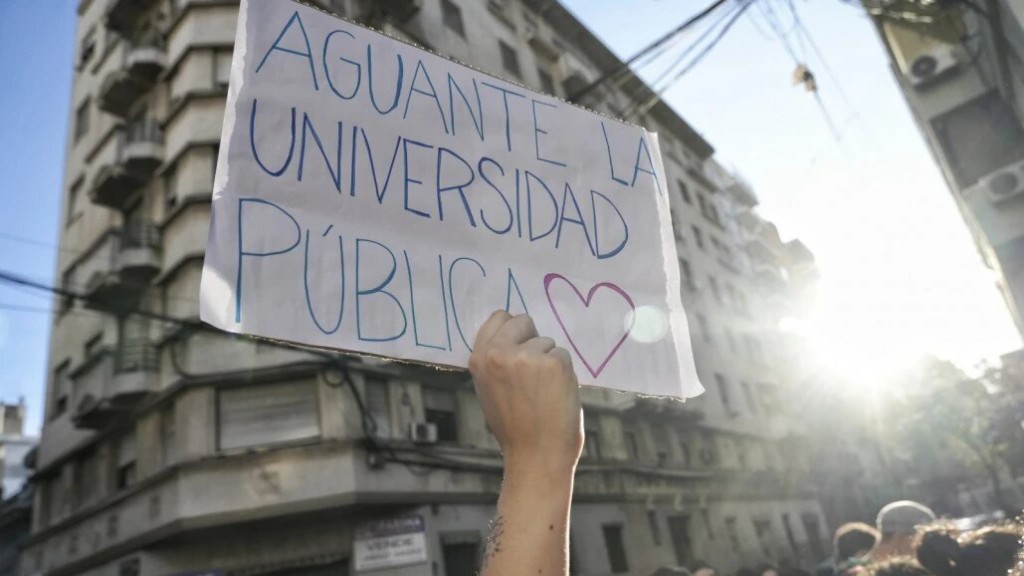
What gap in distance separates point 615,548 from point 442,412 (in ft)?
18.9

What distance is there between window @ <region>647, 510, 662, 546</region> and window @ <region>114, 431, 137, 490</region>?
12.1 metres

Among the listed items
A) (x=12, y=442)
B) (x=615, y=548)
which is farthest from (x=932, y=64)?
(x=12, y=442)

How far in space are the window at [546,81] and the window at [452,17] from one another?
3.79m

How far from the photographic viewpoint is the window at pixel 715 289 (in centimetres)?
2859

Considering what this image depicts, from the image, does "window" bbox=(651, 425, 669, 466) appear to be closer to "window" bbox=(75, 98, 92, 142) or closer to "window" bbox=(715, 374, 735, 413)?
"window" bbox=(715, 374, 735, 413)

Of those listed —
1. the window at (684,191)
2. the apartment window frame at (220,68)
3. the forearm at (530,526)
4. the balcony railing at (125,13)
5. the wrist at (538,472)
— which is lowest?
the forearm at (530,526)

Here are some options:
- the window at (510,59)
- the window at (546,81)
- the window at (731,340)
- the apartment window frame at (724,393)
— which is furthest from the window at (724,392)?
the window at (510,59)

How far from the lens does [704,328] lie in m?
25.8

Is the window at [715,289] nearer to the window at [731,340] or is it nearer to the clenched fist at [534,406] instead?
the window at [731,340]

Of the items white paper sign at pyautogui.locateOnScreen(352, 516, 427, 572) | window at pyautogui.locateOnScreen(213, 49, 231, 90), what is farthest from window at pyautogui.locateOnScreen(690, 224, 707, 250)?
white paper sign at pyautogui.locateOnScreen(352, 516, 427, 572)

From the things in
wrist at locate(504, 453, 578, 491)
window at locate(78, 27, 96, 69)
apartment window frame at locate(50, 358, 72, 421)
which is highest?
window at locate(78, 27, 96, 69)

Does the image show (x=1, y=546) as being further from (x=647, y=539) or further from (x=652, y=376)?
(x=652, y=376)

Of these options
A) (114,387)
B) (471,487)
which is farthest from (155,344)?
(471,487)

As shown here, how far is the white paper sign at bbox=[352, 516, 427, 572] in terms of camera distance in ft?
34.1
